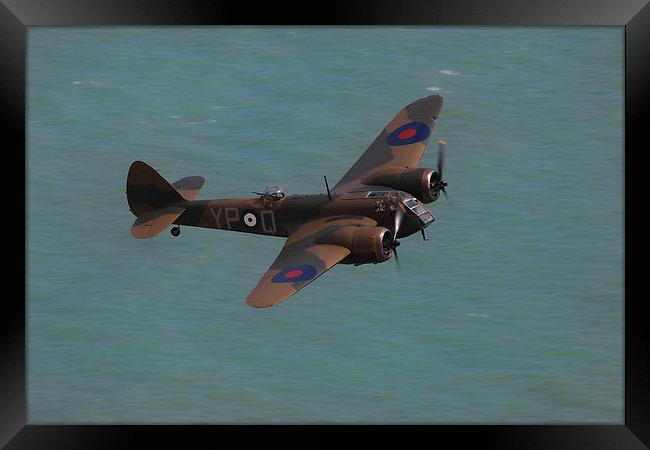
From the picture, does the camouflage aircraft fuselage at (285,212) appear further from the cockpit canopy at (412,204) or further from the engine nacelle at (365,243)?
the engine nacelle at (365,243)

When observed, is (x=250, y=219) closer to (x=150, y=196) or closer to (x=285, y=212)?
(x=285, y=212)

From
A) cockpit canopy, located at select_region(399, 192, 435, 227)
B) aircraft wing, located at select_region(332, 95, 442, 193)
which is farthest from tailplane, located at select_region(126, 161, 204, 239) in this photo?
cockpit canopy, located at select_region(399, 192, 435, 227)

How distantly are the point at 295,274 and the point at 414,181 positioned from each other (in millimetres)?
6582

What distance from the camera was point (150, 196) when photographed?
35656 mm

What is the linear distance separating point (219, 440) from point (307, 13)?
10899 millimetres

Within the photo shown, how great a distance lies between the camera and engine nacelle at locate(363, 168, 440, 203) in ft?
114

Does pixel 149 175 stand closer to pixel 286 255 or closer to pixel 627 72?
pixel 286 255

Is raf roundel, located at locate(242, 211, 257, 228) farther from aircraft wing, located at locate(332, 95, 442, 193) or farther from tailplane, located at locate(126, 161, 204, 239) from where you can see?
aircraft wing, located at locate(332, 95, 442, 193)

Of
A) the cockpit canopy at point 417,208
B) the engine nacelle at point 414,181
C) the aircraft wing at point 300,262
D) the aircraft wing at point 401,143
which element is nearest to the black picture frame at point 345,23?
the aircraft wing at point 300,262

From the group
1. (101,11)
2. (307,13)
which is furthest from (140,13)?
(307,13)

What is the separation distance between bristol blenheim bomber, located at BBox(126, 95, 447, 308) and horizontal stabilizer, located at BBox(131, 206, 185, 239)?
3 centimetres

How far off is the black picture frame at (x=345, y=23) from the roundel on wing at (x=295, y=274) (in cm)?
466

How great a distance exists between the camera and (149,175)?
1398 inches

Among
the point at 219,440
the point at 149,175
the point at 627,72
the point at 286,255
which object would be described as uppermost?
the point at 627,72
